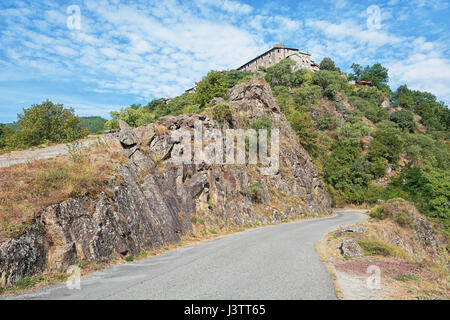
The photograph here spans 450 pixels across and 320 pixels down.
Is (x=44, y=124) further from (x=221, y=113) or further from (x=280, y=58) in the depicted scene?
(x=280, y=58)

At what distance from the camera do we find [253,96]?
1734 inches

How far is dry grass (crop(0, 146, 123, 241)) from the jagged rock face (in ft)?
1.18

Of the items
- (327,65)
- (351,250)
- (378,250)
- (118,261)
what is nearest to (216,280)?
Answer: (118,261)

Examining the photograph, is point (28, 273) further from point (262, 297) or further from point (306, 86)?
point (306, 86)

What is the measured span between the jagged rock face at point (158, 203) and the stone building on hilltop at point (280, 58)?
67057 millimetres

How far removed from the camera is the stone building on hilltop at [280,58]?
10306 centimetres

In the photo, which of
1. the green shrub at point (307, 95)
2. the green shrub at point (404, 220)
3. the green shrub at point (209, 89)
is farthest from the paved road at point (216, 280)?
the green shrub at point (307, 95)

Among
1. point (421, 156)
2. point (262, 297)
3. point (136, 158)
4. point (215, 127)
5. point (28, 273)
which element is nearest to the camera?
point (262, 297)

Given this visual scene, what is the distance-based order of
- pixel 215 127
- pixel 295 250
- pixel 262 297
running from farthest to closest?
pixel 215 127 → pixel 295 250 → pixel 262 297

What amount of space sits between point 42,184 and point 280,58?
106 metres

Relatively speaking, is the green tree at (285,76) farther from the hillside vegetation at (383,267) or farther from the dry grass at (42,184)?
the dry grass at (42,184)

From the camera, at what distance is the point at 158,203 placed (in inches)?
689
